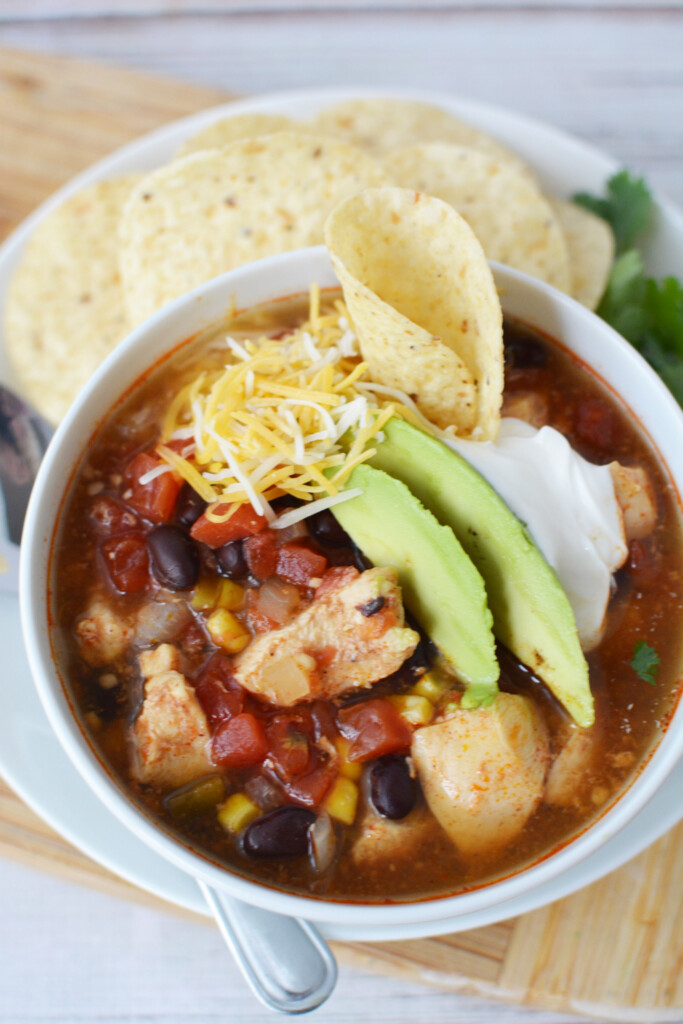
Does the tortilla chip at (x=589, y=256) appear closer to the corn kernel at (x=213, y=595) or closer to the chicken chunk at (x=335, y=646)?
the chicken chunk at (x=335, y=646)

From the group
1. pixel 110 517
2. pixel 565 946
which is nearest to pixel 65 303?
pixel 110 517

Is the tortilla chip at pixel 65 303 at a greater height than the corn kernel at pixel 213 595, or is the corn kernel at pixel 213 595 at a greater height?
the tortilla chip at pixel 65 303

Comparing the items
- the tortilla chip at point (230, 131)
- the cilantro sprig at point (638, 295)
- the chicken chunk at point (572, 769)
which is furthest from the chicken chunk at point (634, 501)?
the tortilla chip at point (230, 131)

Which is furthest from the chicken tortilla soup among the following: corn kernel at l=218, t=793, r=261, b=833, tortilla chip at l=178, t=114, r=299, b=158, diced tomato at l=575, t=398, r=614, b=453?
tortilla chip at l=178, t=114, r=299, b=158

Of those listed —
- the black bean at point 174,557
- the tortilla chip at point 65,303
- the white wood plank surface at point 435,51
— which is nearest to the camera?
the black bean at point 174,557

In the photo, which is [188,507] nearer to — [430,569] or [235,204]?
[430,569]

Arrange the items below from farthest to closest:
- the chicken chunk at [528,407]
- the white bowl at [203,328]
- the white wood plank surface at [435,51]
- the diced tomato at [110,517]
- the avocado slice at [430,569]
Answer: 1. the white wood plank surface at [435,51]
2. the chicken chunk at [528,407]
3. the diced tomato at [110,517]
4. the avocado slice at [430,569]
5. the white bowl at [203,328]

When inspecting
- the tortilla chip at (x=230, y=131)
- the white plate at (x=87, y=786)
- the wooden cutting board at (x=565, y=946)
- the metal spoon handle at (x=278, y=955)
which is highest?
the tortilla chip at (x=230, y=131)
